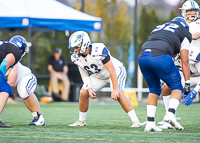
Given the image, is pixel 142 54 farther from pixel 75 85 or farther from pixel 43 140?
pixel 75 85

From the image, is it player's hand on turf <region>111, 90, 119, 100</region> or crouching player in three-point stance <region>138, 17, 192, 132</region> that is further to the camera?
player's hand on turf <region>111, 90, 119, 100</region>

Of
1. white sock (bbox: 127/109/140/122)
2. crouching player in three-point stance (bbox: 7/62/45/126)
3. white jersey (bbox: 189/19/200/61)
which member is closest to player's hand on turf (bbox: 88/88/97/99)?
white sock (bbox: 127/109/140/122)

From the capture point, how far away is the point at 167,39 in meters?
6.16

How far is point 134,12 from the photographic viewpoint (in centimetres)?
1670

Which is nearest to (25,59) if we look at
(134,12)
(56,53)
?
(56,53)

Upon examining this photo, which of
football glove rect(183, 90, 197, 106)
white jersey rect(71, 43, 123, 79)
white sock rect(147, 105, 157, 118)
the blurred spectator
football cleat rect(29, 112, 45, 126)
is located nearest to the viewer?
white sock rect(147, 105, 157, 118)

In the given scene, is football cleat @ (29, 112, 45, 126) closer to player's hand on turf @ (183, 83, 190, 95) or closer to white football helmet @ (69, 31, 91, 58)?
white football helmet @ (69, 31, 91, 58)

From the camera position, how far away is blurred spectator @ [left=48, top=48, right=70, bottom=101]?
633 inches

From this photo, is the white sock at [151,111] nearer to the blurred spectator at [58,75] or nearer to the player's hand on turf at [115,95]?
the player's hand on turf at [115,95]

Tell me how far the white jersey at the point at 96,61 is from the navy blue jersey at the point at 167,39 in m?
0.85

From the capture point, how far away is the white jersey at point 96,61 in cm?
688

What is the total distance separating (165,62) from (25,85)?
2218 mm

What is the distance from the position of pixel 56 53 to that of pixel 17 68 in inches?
359

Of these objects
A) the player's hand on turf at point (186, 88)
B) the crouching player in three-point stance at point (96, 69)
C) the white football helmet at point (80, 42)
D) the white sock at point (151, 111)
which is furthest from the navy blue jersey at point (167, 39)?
the white football helmet at point (80, 42)
